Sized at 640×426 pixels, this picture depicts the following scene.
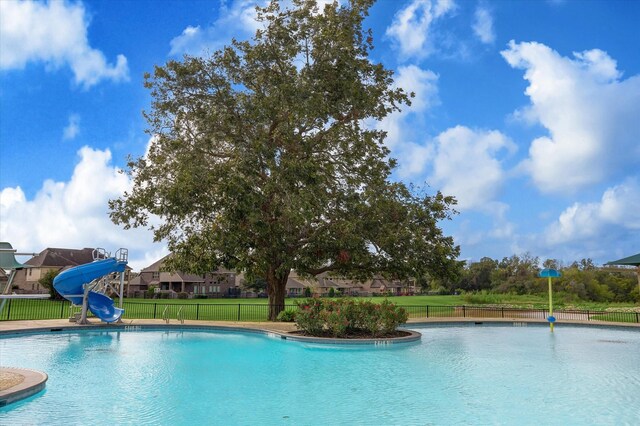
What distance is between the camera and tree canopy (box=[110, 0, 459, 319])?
2330 centimetres

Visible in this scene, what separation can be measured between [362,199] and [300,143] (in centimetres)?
423

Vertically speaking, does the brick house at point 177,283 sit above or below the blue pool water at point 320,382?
above

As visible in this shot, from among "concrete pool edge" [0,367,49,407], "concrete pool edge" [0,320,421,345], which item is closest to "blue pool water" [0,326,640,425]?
"concrete pool edge" [0,367,49,407]

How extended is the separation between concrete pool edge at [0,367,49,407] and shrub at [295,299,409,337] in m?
10.5

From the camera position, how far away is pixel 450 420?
338 inches

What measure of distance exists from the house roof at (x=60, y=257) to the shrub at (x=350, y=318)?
4930 centimetres

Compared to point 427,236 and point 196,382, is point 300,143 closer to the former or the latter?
point 427,236

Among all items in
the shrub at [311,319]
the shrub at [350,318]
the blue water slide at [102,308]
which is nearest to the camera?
the shrub at [350,318]

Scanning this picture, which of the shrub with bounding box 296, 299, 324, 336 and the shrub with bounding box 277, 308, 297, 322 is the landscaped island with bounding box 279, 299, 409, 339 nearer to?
the shrub with bounding box 296, 299, 324, 336

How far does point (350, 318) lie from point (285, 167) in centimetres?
769

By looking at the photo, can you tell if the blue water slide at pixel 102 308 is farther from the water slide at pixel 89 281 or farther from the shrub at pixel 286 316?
the shrub at pixel 286 316

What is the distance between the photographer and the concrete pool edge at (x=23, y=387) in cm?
898

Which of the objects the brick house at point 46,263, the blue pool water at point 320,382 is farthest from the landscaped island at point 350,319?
the brick house at point 46,263

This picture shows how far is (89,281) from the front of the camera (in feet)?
74.3
